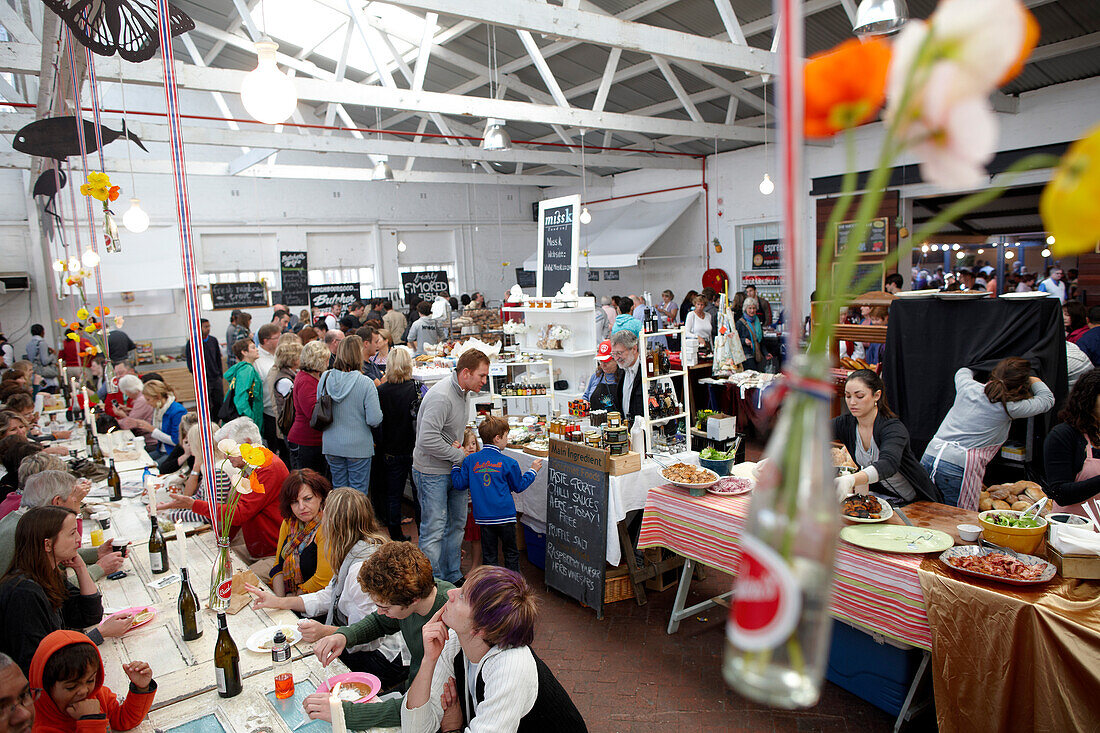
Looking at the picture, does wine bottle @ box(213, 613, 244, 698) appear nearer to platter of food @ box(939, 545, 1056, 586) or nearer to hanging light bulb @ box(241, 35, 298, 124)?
hanging light bulb @ box(241, 35, 298, 124)

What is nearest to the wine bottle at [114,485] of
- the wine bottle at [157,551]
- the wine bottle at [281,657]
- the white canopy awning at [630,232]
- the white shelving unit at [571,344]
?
the wine bottle at [157,551]

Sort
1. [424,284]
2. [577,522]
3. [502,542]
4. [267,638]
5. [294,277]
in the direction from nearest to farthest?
[267,638]
[577,522]
[502,542]
[294,277]
[424,284]

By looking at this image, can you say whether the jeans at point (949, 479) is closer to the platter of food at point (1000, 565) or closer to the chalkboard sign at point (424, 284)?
the platter of food at point (1000, 565)

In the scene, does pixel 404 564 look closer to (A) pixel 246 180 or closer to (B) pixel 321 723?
(B) pixel 321 723

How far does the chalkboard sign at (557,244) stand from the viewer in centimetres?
675

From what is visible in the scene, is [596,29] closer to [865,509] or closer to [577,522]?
[577,522]

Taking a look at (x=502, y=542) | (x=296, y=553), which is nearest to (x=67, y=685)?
(x=296, y=553)

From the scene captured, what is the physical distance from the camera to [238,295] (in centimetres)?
1459

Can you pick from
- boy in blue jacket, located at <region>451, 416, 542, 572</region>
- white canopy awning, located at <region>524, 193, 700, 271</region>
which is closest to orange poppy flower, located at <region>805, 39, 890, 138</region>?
boy in blue jacket, located at <region>451, 416, 542, 572</region>

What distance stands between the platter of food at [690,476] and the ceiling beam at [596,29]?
3.26 meters

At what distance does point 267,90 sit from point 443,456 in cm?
221

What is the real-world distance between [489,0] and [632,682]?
4347 millimetres

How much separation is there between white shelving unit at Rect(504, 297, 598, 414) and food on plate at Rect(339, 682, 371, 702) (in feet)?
13.1

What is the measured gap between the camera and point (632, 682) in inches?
136
